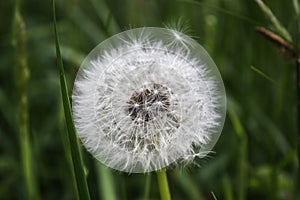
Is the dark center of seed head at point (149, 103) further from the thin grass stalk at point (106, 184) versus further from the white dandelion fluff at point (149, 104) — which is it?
the thin grass stalk at point (106, 184)

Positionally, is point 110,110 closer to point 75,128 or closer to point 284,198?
point 75,128

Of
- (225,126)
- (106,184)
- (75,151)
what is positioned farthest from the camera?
(225,126)

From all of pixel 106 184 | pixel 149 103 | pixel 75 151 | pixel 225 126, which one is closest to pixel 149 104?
pixel 149 103

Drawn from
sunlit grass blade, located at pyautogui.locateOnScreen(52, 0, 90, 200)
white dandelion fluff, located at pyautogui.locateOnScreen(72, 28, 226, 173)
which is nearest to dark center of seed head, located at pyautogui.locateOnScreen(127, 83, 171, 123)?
white dandelion fluff, located at pyautogui.locateOnScreen(72, 28, 226, 173)

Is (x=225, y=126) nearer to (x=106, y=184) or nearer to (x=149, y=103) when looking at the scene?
(x=106, y=184)

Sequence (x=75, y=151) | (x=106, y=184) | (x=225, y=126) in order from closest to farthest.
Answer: (x=75, y=151)
(x=106, y=184)
(x=225, y=126)

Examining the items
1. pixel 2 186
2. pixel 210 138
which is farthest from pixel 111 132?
pixel 2 186

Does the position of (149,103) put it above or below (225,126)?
below
